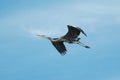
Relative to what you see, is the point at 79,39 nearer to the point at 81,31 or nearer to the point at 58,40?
the point at 81,31

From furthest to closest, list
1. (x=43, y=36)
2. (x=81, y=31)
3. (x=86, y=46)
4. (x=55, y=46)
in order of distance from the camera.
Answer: (x=55, y=46) < (x=43, y=36) < (x=81, y=31) < (x=86, y=46)

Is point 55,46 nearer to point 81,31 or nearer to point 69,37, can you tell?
point 69,37

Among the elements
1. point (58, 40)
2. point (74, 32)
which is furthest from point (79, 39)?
point (58, 40)

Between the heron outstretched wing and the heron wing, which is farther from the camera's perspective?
the heron wing

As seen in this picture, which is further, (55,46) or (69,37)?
(55,46)

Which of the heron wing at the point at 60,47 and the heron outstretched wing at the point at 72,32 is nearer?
the heron outstretched wing at the point at 72,32

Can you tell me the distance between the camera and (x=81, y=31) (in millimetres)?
26578

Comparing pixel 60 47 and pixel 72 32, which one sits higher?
pixel 60 47

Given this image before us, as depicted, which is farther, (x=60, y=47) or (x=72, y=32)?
(x=60, y=47)

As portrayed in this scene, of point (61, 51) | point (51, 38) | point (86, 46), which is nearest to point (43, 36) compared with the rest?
point (51, 38)

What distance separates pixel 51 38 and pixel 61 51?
2.19m

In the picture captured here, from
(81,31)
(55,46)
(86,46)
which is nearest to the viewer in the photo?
(86,46)

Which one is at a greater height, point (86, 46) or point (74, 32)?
point (74, 32)

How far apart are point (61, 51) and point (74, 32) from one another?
4261 millimetres
